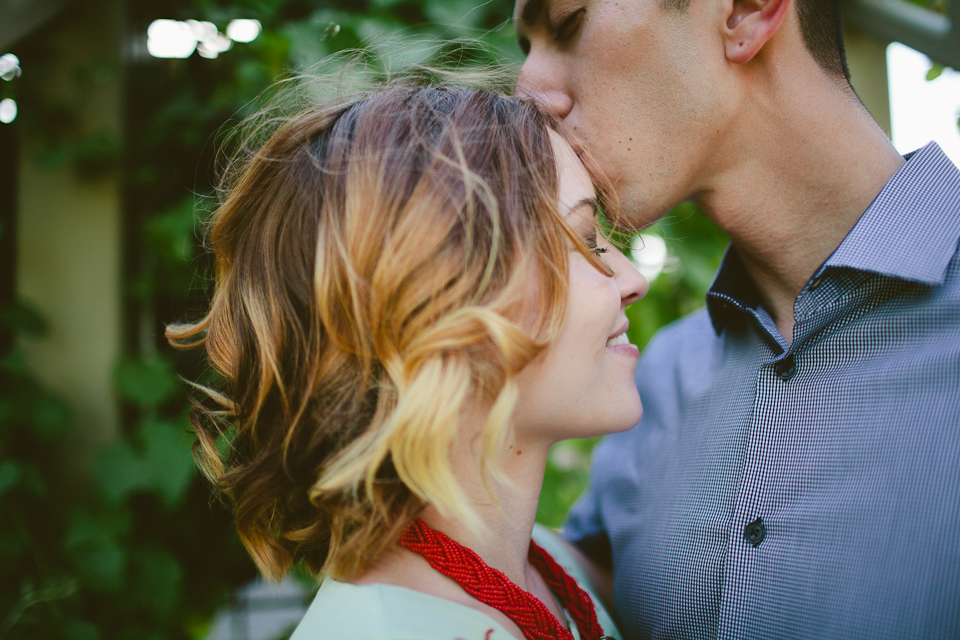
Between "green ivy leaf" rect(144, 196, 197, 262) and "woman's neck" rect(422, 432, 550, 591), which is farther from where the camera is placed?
"green ivy leaf" rect(144, 196, 197, 262)

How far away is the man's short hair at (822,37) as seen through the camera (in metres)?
1.46

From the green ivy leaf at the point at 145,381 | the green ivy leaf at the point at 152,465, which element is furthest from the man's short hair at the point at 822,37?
the green ivy leaf at the point at 145,381

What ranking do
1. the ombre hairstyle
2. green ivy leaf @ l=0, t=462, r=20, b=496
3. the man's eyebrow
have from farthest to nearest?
green ivy leaf @ l=0, t=462, r=20, b=496 → the man's eyebrow → the ombre hairstyle

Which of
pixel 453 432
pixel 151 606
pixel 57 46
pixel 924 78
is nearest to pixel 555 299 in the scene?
pixel 453 432

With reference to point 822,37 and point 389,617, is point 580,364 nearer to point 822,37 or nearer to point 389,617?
point 389,617

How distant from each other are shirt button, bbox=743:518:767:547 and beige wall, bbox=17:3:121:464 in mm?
2195

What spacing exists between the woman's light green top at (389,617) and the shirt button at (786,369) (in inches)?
30.6

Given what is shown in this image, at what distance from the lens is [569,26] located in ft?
4.90

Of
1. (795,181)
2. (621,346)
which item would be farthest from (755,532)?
(795,181)

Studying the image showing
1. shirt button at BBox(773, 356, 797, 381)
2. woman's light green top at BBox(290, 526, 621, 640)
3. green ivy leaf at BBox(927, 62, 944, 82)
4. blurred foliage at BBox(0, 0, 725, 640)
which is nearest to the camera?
woman's light green top at BBox(290, 526, 621, 640)

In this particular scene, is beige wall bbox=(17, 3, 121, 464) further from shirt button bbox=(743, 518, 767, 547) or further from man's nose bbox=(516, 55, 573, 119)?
shirt button bbox=(743, 518, 767, 547)

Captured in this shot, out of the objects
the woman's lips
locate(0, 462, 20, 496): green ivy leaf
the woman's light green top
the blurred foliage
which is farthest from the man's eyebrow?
locate(0, 462, 20, 496): green ivy leaf

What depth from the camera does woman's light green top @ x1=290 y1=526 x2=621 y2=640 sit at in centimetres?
98

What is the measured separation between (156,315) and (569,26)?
6.62ft
